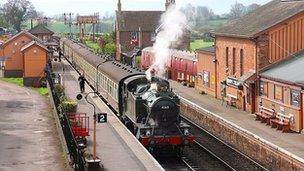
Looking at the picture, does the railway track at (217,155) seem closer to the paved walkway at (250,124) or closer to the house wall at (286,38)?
the paved walkway at (250,124)

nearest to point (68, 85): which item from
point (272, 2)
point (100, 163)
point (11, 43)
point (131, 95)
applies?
point (11, 43)

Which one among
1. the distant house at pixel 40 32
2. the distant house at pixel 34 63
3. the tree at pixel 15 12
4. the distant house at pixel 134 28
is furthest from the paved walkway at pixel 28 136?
the tree at pixel 15 12

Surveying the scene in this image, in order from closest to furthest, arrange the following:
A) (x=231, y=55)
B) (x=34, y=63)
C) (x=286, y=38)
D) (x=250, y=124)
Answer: (x=250, y=124) → (x=286, y=38) → (x=231, y=55) → (x=34, y=63)

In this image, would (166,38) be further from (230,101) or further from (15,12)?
(15,12)

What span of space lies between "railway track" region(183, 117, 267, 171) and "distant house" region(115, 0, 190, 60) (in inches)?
2131

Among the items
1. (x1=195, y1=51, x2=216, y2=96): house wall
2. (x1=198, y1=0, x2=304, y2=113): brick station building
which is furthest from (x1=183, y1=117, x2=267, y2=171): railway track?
(x1=195, y1=51, x2=216, y2=96): house wall

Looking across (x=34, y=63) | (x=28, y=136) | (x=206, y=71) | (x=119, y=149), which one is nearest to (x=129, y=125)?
(x=119, y=149)

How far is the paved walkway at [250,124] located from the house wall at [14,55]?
23.2m

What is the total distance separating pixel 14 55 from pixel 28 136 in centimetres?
3611

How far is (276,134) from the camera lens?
86.8ft

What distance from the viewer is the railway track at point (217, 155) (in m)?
23.3

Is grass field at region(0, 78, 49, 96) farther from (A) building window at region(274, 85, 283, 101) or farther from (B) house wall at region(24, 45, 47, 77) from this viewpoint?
(A) building window at region(274, 85, 283, 101)

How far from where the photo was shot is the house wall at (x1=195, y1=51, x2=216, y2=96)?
41.4 metres

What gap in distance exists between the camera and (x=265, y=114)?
98.9ft
